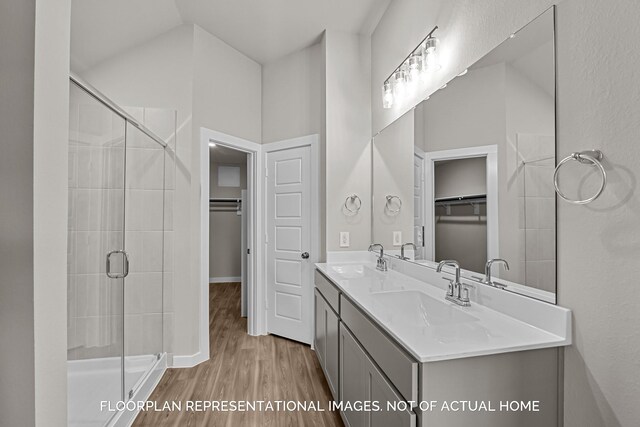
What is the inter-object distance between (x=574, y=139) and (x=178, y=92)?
2784mm

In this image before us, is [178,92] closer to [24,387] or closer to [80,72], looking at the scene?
[80,72]

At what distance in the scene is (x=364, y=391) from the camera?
1.35 meters

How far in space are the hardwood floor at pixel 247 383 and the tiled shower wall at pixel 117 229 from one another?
39 centimetres

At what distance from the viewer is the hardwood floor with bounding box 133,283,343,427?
1.91 metres

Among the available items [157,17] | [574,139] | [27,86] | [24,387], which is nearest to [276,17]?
[157,17]

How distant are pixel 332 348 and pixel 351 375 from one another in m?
0.43

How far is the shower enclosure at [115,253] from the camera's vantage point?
1474 mm

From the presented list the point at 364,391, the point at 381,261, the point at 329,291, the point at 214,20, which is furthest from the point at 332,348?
the point at 214,20

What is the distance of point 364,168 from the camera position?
2.91 metres

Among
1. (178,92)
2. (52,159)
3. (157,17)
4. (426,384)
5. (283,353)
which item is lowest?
(283,353)

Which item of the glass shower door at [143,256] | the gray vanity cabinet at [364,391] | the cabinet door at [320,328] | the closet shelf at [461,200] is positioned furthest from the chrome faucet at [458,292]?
the glass shower door at [143,256]

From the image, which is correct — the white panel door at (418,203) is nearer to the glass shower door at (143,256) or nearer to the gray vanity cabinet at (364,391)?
the gray vanity cabinet at (364,391)

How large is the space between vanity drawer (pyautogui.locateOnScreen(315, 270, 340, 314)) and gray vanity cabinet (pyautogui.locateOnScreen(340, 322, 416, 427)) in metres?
0.15

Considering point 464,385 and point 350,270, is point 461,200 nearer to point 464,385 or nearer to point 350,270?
point 464,385
